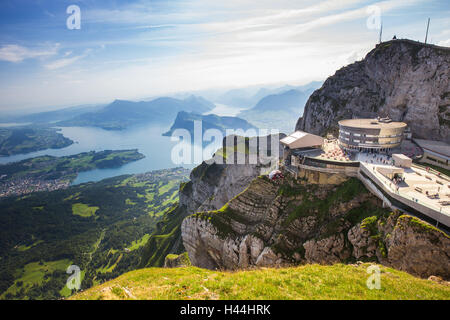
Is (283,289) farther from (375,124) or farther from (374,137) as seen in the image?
(375,124)

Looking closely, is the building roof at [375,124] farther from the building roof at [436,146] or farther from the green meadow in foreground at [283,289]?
the green meadow in foreground at [283,289]

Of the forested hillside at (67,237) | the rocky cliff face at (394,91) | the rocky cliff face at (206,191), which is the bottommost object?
the forested hillside at (67,237)

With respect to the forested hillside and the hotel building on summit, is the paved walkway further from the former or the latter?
the forested hillside

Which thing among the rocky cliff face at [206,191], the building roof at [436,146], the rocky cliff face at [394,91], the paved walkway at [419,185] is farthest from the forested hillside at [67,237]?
the building roof at [436,146]

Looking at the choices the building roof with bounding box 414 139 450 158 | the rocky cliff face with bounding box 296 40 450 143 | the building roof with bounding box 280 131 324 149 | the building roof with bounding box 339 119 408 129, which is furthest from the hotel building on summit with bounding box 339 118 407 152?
the rocky cliff face with bounding box 296 40 450 143

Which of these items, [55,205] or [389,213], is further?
[55,205]
